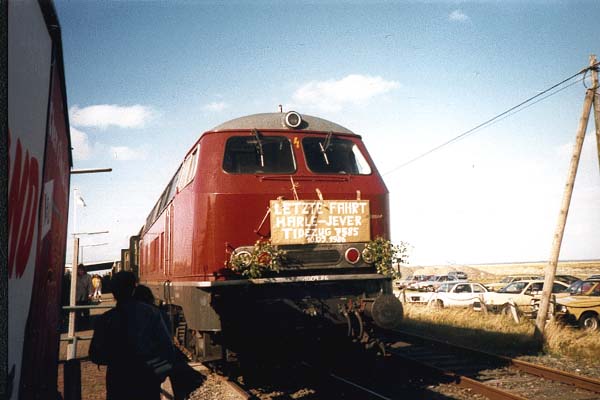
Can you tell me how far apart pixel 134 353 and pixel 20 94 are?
227 centimetres

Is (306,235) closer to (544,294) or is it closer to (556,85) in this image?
(544,294)

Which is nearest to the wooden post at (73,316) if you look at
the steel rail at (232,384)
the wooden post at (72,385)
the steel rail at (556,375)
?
the steel rail at (232,384)

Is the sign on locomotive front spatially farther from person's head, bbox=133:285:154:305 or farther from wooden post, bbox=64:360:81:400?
wooden post, bbox=64:360:81:400

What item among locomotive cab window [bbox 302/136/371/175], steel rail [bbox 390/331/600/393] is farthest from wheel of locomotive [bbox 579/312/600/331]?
locomotive cab window [bbox 302/136/371/175]

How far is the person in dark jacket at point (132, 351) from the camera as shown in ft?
11.5

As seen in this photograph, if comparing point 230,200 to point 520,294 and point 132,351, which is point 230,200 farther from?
point 520,294

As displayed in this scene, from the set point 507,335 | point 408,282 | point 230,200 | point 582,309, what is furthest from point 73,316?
point 408,282

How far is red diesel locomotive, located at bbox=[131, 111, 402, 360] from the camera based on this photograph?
5609 millimetres

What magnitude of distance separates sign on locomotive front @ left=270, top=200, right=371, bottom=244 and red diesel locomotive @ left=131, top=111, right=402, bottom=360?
1 cm

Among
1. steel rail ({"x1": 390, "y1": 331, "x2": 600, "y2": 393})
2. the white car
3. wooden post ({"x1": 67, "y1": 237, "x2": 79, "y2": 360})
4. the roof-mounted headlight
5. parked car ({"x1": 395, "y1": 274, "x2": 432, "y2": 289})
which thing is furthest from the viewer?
parked car ({"x1": 395, "y1": 274, "x2": 432, "y2": 289})

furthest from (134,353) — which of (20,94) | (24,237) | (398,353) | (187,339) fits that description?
(398,353)

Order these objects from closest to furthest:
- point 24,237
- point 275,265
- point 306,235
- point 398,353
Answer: point 24,237 < point 275,265 < point 306,235 < point 398,353

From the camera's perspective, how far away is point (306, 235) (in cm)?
607

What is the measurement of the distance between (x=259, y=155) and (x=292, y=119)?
75cm
